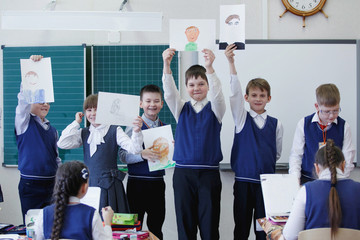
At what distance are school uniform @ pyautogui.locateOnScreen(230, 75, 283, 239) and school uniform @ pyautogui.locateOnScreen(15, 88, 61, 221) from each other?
1.46 meters

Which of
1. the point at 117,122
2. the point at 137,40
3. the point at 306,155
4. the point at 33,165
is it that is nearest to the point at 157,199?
the point at 117,122

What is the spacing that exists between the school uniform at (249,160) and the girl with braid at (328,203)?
91 centimetres

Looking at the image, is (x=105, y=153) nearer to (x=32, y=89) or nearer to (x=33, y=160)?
(x=33, y=160)

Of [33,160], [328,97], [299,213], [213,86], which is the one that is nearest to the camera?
[299,213]

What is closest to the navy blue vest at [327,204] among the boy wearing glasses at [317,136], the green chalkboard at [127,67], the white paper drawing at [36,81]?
the boy wearing glasses at [317,136]

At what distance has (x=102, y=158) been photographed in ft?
9.15

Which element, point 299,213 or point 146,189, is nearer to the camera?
point 299,213

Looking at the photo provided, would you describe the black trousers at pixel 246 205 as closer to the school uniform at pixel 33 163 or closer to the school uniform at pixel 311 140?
the school uniform at pixel 311 140

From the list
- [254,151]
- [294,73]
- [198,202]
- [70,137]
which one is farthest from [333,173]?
[294,73]

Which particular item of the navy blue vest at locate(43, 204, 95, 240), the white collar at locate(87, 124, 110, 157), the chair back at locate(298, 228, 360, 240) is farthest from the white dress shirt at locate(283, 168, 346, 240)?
the white collar at locate(87, 124, 110, 157)

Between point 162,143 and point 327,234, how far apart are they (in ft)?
4.93

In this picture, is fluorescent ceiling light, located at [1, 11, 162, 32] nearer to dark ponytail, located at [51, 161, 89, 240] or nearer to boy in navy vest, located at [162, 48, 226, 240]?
boy in navy vest, located at [162, 48, 226, 240]

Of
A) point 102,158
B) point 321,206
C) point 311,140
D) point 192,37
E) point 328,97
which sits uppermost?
point 192,37

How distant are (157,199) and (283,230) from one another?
1.30m
